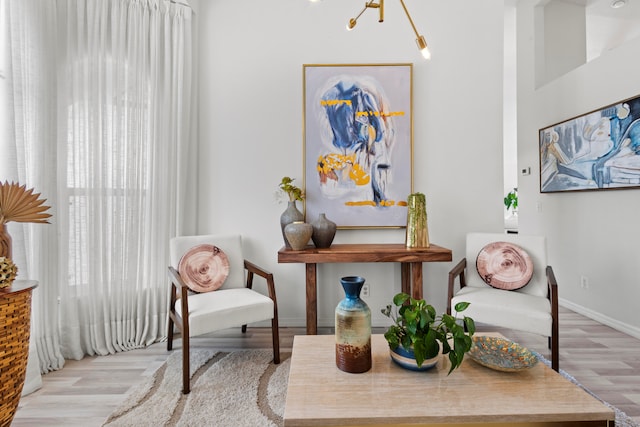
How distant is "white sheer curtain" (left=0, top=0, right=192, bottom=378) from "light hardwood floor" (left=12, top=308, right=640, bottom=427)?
202mm

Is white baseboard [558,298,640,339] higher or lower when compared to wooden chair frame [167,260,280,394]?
lower

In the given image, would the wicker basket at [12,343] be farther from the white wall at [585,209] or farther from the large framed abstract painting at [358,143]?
the white wall at [585,209]

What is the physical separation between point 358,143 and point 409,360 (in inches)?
75.0

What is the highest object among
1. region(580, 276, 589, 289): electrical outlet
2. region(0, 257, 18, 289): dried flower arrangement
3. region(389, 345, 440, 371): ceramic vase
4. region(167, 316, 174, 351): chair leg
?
region(0, 257, 18, 289): dried flower arrangement

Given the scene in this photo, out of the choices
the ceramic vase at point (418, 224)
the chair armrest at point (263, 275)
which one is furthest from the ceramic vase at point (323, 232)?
the ceramic vase at point (418, 224)

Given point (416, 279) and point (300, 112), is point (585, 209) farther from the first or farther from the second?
point (300, 112)

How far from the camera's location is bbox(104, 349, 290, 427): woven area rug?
1589 mm

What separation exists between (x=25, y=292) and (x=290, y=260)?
1407 millimetres

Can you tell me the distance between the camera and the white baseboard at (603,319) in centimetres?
265

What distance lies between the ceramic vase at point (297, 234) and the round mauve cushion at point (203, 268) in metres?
0.50

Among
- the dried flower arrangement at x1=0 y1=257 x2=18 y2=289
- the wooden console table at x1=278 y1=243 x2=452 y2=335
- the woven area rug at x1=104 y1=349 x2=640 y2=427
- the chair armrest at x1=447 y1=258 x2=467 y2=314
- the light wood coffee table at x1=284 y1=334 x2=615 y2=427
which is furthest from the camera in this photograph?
the wooden console table at x1=278 y1=243 x2=452 y2=335

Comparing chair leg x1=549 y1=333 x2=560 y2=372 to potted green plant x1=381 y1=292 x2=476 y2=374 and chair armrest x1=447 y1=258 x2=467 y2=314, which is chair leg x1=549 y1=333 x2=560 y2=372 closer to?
chair armrest x1=447 y1=258 x2=467 y2=314

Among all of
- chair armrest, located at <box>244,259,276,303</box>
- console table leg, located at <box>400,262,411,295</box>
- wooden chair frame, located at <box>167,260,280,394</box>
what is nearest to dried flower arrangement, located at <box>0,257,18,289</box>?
wooden chair frame, located at <box>167,260,280,394</box>

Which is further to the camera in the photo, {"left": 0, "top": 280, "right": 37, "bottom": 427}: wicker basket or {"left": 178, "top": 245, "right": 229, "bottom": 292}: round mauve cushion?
{"left": 178, "top": 245, "right": 229, "bottom": 292}: round mauve cushion
